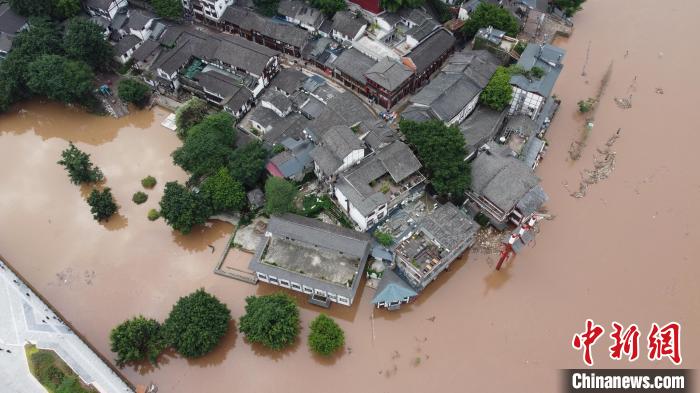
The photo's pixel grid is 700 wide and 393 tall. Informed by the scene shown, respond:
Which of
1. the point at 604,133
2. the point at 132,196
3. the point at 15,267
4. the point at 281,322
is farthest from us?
the point at 604,133

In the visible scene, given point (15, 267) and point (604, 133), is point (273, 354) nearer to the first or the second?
point (15, 267)

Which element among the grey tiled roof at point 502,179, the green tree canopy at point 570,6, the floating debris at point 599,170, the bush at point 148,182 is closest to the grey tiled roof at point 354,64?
the grey tiled roof at point 502,179


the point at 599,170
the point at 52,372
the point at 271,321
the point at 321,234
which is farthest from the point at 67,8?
the point at 599,170

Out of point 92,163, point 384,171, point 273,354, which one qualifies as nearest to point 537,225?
point 384,171

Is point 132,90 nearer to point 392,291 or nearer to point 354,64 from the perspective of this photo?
point 354,64

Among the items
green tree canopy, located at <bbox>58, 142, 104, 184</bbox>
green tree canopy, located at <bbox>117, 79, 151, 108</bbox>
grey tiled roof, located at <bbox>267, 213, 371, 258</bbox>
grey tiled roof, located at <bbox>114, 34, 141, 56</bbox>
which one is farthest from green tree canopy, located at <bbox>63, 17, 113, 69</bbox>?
grey tiled roof, located at <bbox>267, 213, 371, 258</bbox>
